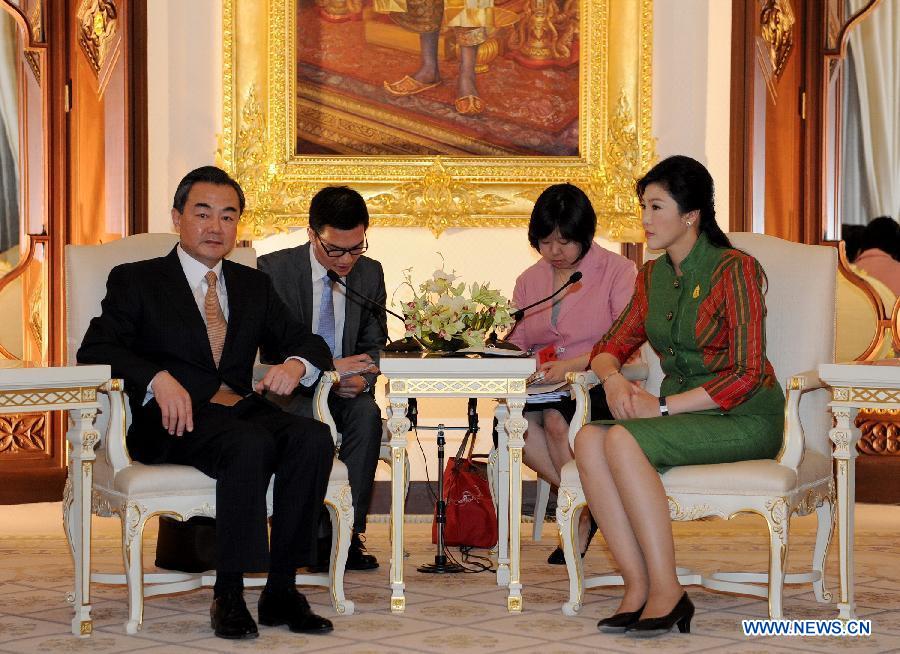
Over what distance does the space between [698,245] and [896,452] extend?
278cm

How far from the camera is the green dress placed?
349 cm

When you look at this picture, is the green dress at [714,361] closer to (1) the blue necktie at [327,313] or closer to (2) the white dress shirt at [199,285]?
(2) the white dress shirt at [199,285]

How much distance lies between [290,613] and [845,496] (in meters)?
1.61

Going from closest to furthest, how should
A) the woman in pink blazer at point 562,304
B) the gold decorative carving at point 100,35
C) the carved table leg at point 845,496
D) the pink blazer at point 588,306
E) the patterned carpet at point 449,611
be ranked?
the patterned carpet at point 449,611 → the carved table leg at point 845,496 → the woman in pink blazer at point 562,304 → the pink blazer at point 588,306 → the gold decorative carving at point 100,35

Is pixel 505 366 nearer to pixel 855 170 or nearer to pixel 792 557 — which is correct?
pixel 792 557

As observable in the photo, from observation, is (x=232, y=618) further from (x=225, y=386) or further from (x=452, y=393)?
(x=452, y=393)

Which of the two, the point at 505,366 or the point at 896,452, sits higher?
the point at 505,366

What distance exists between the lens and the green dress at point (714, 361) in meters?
3.49

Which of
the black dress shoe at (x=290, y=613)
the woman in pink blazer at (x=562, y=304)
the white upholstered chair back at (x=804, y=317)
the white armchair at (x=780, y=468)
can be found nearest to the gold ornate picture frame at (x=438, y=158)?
the woman in pink blazer at (x=562, y=304)

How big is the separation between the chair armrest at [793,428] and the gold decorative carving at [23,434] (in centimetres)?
373

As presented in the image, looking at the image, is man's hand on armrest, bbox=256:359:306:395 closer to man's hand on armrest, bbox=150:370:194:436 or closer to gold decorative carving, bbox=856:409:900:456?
man's hand on armrest, bbox=150:370:194:436

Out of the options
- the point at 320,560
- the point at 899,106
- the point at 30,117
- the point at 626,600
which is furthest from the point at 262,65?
the point at 626,600

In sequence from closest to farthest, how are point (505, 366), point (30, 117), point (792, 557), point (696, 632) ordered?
1. point (696, 632)
2. point (505, 366)
3. point (792, 557)
4. point (30, 117)

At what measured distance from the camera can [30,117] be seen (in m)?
5.83
